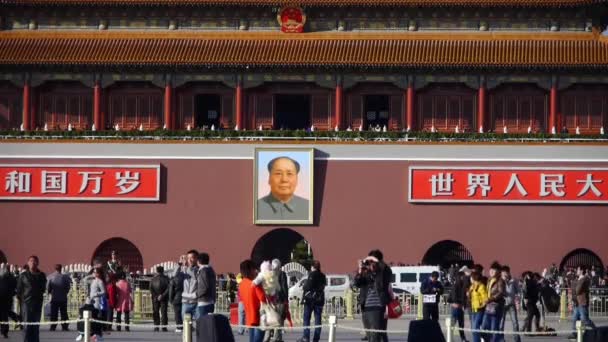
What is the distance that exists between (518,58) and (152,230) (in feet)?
45.6

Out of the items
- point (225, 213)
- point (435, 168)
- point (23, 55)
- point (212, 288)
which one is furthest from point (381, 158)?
point (212, 288)

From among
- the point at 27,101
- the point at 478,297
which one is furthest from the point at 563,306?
the point at 27,101

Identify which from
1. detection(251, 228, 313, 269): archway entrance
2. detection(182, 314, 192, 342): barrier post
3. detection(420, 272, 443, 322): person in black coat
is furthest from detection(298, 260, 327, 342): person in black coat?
detection(251, 228, 313, 269): archway entrance

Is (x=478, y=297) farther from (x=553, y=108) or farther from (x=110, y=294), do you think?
(x=553, y=108)

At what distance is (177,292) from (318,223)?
1851cm

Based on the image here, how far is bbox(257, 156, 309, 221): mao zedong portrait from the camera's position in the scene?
55.8 meters

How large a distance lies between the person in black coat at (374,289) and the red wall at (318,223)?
26402 millimetres

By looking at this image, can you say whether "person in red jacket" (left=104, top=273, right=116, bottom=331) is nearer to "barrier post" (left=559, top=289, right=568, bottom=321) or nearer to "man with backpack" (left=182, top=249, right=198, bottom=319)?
"man with backpack" (left=182, top=249, right=198, bottom=319)

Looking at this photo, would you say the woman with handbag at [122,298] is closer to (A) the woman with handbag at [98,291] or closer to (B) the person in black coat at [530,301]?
(A) the woman with handbag at [98,291]

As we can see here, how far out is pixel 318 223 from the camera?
5588 centimetres

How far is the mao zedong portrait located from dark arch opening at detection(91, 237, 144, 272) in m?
4.51

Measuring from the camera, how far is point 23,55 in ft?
196

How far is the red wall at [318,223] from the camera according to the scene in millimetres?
55188

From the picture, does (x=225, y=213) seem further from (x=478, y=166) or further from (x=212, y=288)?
(x=212, y=288)
